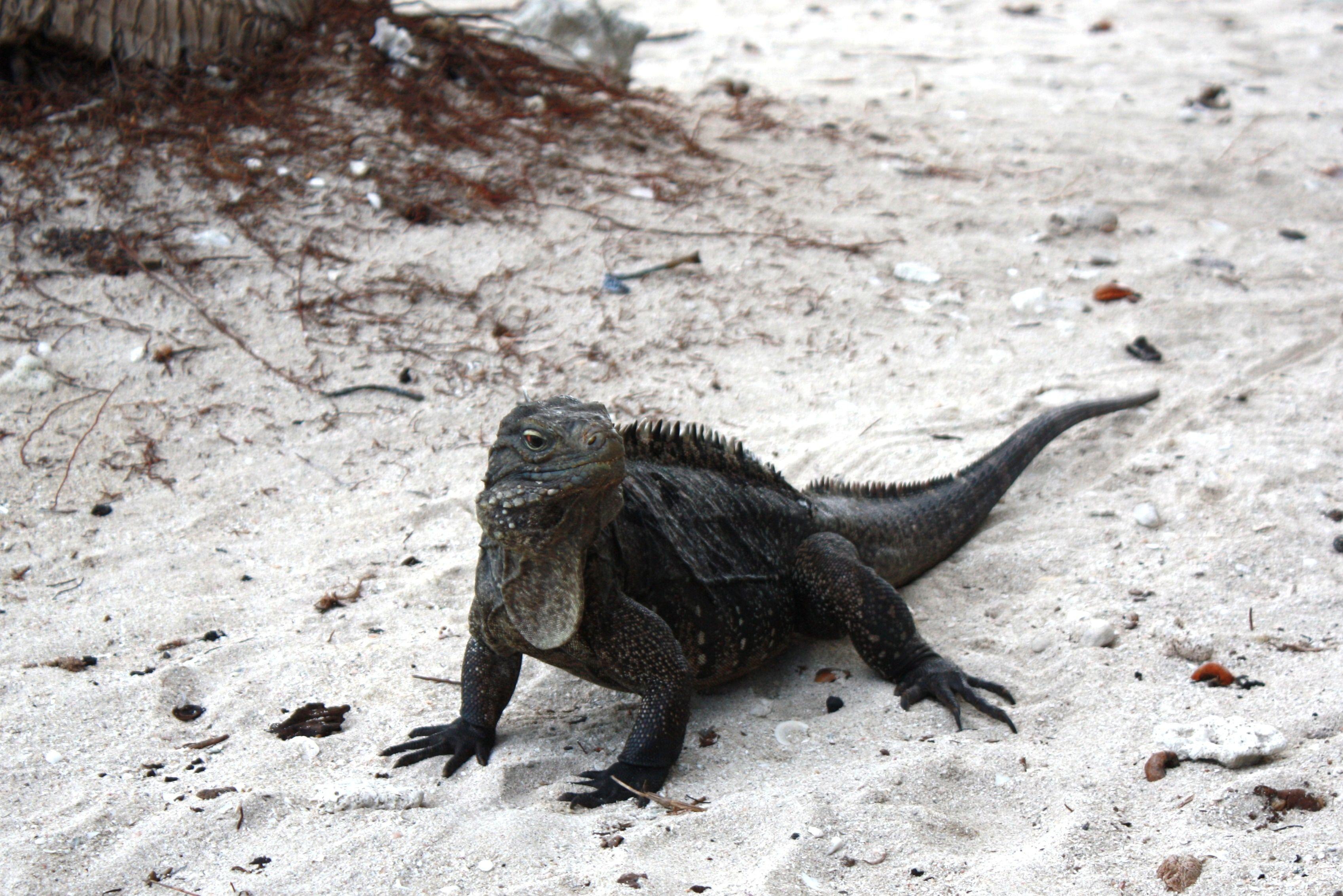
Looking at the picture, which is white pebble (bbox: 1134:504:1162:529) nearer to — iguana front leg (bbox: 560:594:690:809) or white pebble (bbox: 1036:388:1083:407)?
white pebble (bbox: 1036:388:1083:407)

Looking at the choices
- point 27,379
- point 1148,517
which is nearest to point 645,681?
point 1148,517

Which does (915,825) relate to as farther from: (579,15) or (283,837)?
(579,15)

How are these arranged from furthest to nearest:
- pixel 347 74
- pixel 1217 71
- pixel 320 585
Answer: pixel 1217 71 → pixel 347 74 → pixel 320 585

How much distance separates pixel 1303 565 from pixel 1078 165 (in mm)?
4520

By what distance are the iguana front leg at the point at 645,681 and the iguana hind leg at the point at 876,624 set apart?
25.9 inches

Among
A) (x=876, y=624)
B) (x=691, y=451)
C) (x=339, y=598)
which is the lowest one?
(x=339, y=598)

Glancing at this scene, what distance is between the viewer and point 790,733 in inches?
128

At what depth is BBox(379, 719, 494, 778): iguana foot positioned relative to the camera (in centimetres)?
307

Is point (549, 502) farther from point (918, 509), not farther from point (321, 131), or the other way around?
point (321, 131)

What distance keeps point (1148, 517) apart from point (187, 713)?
10.7 feet

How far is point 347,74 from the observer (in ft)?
21.9

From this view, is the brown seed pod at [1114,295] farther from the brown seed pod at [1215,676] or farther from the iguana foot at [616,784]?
the iguana foot at [616,784]

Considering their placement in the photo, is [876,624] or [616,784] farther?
[876,624]

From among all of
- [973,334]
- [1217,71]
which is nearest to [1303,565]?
[973,334]
